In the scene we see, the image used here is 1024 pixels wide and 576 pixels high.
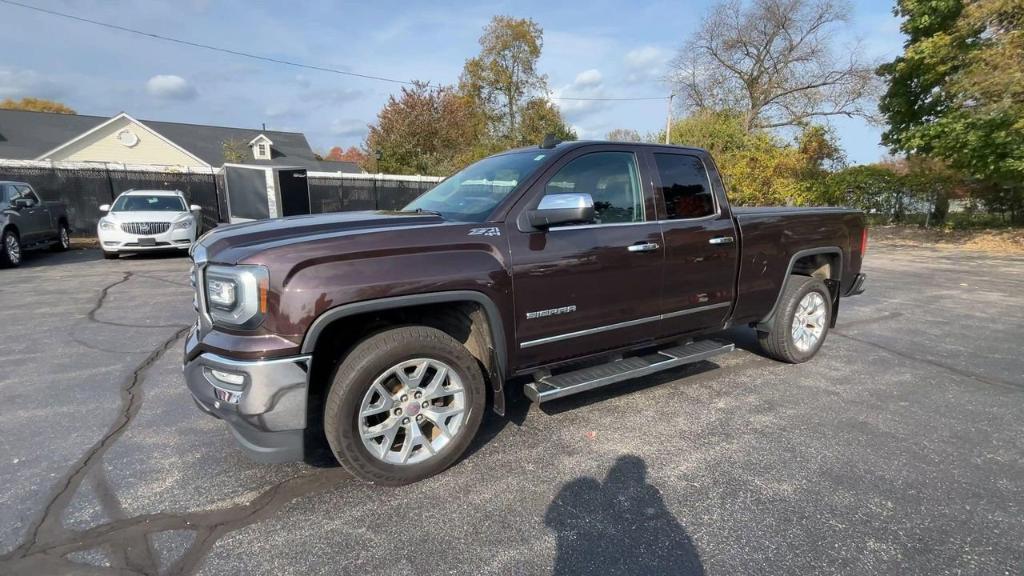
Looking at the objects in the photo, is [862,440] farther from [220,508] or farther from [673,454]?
[220,508]

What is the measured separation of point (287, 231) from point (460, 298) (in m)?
1.02

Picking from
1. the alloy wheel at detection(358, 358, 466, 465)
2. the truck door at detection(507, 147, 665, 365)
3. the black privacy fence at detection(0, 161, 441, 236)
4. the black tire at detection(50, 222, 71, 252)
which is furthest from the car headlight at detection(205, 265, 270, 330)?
the black privacy fence at detection(0, 161, 441, 236)

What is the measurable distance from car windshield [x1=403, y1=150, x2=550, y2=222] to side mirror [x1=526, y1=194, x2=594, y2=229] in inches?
12.4

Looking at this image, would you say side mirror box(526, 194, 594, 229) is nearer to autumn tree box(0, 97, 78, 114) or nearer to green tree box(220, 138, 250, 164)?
green tree box(220, 138, 250, 164)

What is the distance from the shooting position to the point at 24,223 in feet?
35.6

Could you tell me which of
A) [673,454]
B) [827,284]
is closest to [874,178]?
[827,284]

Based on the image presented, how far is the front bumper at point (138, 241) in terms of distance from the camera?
11.5 m

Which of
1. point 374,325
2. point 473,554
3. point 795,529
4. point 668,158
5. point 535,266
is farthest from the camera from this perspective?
point 668,158

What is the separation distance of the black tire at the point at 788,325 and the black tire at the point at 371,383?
3.12 meters

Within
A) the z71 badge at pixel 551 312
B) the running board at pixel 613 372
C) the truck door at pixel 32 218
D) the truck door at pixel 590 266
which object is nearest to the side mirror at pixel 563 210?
the truck door at pixel 590 266

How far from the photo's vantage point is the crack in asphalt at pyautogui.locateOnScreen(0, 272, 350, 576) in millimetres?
2219

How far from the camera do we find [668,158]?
3982 millimetres

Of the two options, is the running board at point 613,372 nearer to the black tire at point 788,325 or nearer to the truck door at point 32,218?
the black tire at point 788,325

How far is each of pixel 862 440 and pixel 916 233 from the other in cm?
1837
